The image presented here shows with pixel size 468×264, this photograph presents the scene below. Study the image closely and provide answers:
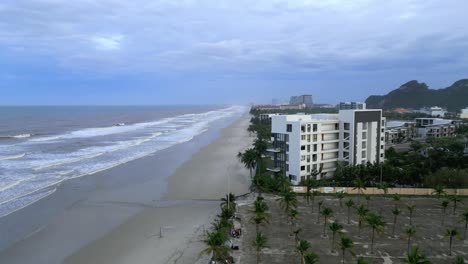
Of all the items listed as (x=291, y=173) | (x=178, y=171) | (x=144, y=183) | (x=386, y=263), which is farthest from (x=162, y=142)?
(x=386, y=263)

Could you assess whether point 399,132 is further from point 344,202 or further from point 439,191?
point 344,202

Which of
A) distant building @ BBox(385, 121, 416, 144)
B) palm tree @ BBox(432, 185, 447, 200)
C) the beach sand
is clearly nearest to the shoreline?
the beach sand

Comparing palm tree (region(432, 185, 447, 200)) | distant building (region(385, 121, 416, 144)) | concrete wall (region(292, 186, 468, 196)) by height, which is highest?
distant building (region(385, 121, 416, 144))

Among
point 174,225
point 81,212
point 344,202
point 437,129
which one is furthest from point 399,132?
point 81,212

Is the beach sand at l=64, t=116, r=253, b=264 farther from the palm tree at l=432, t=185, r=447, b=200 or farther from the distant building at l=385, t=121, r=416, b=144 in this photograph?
the distant building at l=385, t=121, r=416, b=144

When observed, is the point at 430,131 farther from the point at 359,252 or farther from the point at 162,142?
the point at 359,252
